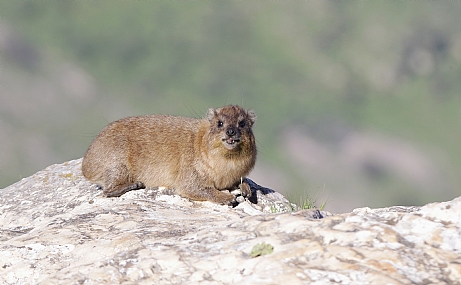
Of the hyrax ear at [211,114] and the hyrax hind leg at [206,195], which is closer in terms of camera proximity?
the hyrax hind leg at [206,195]

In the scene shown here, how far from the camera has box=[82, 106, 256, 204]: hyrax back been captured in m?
8.53

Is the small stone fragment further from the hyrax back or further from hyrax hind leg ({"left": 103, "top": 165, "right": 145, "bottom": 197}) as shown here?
hyrax hind leg ({"left": 103, "top": 165, "right": 145, "bottom": 197})

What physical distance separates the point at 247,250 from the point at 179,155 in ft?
15.3

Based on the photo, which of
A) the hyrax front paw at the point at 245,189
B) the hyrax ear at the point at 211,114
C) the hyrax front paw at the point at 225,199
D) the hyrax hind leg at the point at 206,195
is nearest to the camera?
the hyrax front paw at the point at 225,199

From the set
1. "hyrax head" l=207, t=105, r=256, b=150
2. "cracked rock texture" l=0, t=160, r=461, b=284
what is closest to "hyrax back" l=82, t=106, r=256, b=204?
"hyrax head" l=207, t=105, r=256, b=150

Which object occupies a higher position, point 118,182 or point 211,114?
point 211,114

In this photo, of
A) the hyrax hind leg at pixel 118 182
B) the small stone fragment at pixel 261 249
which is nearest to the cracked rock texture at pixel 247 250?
the small stone fragment at pixel 261 249

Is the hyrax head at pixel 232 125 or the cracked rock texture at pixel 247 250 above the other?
the hyrax head at pixel 232 125

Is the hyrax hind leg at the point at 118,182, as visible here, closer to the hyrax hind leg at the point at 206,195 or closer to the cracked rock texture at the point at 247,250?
the hyrax hind leg at the point at 206,195

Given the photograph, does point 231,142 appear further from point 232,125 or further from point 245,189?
point 245,189

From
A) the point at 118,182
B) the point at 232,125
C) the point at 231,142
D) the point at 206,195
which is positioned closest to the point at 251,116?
the point at 232,125

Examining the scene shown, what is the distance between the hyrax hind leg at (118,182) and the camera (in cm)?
859

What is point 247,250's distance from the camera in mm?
4539

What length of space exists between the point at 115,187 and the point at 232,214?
8.17 feet
